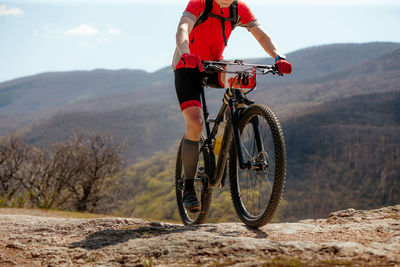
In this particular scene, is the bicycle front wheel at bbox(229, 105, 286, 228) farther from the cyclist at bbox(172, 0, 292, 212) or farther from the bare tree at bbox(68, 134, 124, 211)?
the bare tree at bbox(68, 134, 124, 211)

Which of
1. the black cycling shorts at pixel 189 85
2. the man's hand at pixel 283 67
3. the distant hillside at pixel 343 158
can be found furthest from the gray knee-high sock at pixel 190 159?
the distant hillside at pixel 343 158

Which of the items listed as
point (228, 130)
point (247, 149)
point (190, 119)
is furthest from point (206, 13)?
point (247, 149)

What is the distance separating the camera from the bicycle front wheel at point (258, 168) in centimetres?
387

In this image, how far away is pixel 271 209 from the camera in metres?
3.90

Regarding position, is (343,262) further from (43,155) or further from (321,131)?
(321,131)

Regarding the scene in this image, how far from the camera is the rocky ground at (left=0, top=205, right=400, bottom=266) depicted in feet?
9.46

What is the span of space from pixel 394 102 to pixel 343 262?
193m

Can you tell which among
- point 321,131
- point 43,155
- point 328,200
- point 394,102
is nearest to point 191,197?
point 43,155

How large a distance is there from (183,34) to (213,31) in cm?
50

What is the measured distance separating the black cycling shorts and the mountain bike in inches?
3.6

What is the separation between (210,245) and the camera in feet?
10.9

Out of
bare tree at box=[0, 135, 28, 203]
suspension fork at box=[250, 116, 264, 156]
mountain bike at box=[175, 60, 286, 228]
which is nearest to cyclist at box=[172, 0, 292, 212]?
mountain bike at box=[175, 60, 286, 228]

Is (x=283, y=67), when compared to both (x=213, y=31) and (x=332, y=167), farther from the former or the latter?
(x=332, y=167)

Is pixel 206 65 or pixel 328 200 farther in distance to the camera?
pixel 328 200
